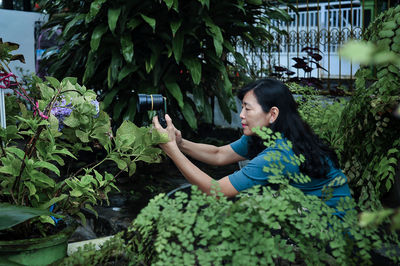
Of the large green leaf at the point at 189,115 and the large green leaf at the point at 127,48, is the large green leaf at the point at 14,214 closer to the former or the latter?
the large green leaf at the point at 127,48

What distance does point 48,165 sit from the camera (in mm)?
1562

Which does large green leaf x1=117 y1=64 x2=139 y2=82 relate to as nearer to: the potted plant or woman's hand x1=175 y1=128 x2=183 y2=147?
woman's hand x1=175 y1=128 x2=183 y2=147

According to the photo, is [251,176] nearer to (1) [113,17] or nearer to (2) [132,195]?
(2) [132,195]

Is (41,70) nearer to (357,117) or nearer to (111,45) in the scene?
(111,45)

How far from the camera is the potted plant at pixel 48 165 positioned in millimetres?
1572

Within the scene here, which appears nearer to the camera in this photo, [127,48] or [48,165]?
[48,165]

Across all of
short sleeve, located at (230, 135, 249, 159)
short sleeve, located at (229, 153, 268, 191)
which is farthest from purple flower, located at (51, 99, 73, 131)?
short sleeve, located at (230, 135, 249, 159)

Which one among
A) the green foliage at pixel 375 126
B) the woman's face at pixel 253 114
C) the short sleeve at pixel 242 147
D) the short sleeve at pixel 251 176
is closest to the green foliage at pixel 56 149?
the short sleeve at pixel 251 176

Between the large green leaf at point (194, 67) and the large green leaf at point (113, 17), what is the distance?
67 cm

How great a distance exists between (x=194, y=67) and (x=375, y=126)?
5.89 feet

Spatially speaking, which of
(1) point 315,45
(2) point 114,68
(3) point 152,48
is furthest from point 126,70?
(1) point 315,45

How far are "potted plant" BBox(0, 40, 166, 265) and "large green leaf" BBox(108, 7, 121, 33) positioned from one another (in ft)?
5.57

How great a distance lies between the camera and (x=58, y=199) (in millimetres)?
1692

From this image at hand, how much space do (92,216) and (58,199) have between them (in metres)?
1.44
